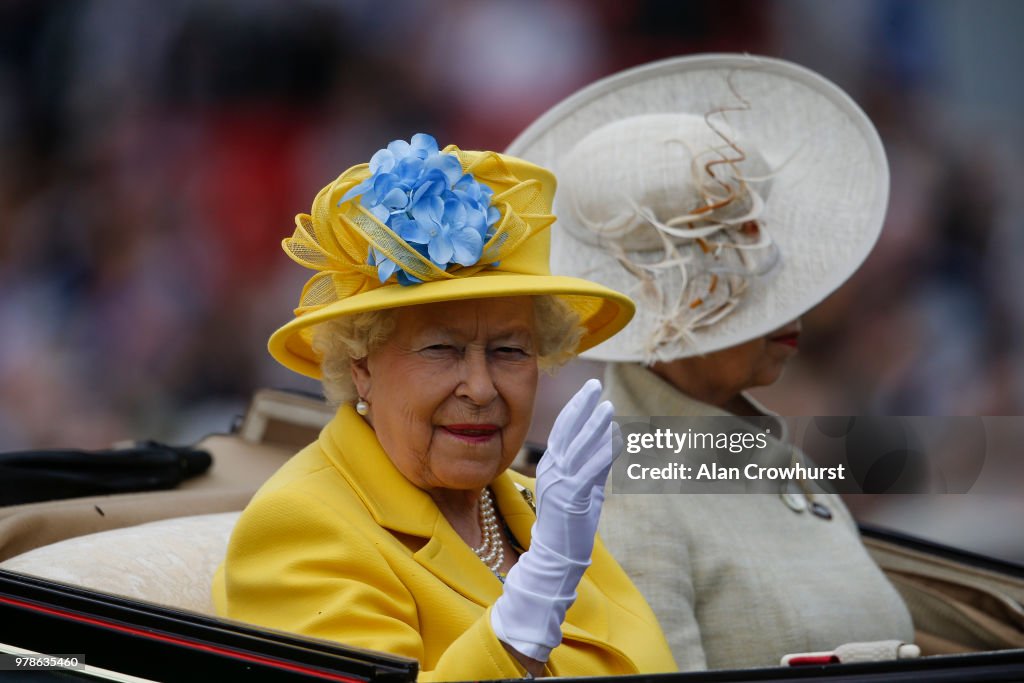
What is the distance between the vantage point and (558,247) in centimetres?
282

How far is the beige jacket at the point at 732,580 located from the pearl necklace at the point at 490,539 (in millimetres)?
410

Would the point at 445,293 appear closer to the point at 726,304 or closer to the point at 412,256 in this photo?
the point at 412,256

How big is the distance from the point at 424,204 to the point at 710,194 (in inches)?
37.4

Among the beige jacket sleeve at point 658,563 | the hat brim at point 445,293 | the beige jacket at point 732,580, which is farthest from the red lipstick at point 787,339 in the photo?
the hat brim at point 445,293

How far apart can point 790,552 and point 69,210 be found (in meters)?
3.97

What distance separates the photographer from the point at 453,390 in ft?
6.28

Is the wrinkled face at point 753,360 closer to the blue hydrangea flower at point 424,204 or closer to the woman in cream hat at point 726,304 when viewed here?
the woman in cream hat at point 726,304

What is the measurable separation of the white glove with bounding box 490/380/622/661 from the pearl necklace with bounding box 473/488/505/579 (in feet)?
1.37

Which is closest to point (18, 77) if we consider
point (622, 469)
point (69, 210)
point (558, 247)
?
point (69, 210)

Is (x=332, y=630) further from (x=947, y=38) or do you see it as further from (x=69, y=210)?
(x=947, y=38)

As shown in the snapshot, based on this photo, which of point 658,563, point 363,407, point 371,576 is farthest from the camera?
point 658,563

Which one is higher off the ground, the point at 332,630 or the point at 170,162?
the point at 170,162

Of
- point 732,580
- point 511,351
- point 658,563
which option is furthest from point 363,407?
point 732,580

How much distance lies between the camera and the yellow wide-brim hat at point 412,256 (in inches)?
73.0
